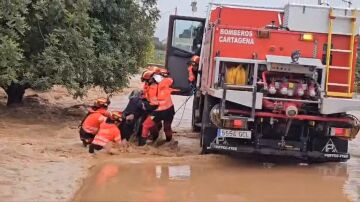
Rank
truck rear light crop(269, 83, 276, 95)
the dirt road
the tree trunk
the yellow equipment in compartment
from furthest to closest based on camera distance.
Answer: the tree trunk, the yellow equipment in compartment, truck rear light crop(269, 83, 276, 95), the dirt road

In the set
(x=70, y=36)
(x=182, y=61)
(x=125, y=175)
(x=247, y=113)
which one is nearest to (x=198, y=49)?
(x=182, y=61)

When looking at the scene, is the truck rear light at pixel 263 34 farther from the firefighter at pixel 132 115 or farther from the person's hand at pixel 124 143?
the person's hand at pixel 124 143

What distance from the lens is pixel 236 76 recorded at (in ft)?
30.7

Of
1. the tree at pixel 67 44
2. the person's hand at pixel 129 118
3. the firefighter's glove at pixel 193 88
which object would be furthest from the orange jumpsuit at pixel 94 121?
the firefighter's glove at pixel 193 88

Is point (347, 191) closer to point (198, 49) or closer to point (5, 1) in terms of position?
point (198, 49)

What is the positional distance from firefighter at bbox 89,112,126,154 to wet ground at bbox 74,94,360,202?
520 mm

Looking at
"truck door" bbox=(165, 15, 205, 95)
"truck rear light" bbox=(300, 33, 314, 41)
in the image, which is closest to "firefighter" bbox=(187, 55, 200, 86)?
"truck door" bbox=(165, 15, 205, 95)

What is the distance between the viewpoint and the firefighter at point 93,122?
33.2 ft

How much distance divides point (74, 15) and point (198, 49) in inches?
113

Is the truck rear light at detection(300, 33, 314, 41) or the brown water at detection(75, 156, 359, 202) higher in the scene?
the truck rear light at detection(300, 33, 314, 41)

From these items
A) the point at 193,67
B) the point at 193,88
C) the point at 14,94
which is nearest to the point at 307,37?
the point at 193,67

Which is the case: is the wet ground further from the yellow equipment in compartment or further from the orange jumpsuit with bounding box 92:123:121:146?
the yellow equipment in compartment

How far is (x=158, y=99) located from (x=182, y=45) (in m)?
2.75

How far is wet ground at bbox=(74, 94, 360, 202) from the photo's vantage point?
7344 mm
